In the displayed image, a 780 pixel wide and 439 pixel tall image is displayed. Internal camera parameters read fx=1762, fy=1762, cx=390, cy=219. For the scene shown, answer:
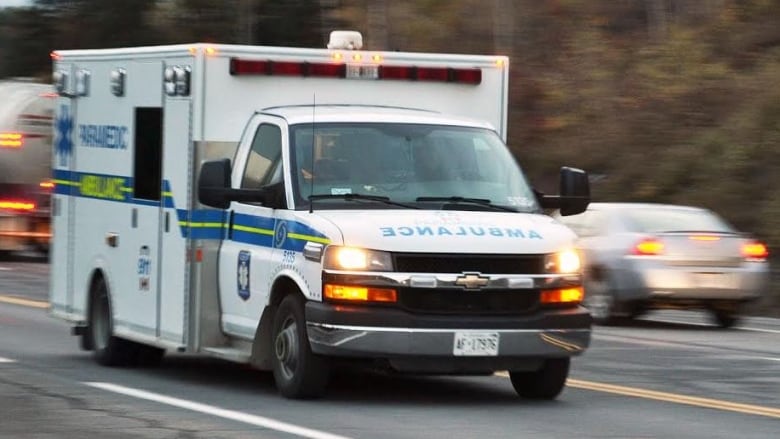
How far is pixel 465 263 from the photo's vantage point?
10.9 m

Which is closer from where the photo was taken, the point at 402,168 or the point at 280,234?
the point at 280,234

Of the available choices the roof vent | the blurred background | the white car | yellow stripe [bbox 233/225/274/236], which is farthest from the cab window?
the blurred background

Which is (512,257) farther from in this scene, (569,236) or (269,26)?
(269,26)

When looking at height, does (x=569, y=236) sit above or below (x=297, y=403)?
above

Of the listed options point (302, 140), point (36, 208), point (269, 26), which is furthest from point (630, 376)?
point (269, 26)

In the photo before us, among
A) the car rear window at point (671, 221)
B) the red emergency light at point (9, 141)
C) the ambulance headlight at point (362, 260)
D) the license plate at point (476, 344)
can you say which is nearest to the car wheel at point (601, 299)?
the car rear window at point (671, 221)

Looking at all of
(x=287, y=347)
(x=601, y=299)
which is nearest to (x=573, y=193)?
(x=287, y=347)

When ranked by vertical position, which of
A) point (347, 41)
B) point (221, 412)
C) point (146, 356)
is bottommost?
point (146, 356)

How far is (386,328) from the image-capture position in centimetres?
1080

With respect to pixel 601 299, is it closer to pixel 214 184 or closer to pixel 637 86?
pixel 214 184

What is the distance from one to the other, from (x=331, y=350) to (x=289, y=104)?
7.78ft

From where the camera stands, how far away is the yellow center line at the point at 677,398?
1146 centimetres

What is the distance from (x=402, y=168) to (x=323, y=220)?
94 cm

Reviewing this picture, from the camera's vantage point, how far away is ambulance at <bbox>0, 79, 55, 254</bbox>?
3209 centimetres
